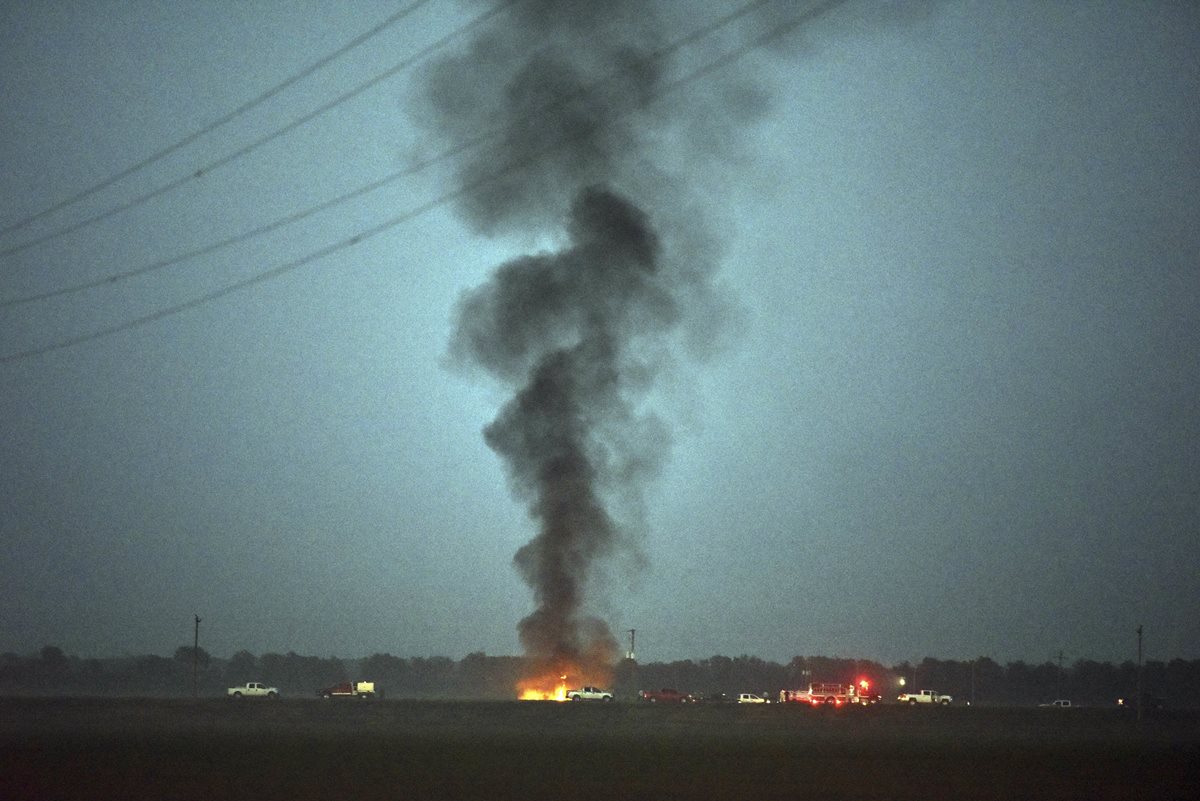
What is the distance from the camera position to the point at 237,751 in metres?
30.7

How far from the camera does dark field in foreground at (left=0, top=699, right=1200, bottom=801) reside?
2311 cm

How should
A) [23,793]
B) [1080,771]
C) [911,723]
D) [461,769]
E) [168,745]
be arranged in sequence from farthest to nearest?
[911,723] → [168,745] → [1080,771] → [461,769] → [23,793]

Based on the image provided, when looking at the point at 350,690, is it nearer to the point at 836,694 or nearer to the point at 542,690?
the point at 542,690

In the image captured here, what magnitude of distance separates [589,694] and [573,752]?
30.6m

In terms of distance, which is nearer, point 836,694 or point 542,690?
point 542,690

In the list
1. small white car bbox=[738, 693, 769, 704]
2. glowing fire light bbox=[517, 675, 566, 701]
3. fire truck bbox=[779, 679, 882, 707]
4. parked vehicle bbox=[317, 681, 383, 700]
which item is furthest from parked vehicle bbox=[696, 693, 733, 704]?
parked vehicle bbox=[317, 681, 383, 700]

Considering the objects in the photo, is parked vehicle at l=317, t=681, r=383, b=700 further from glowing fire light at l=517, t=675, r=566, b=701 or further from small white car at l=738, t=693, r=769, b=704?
small white car at l=738, t=693, r=769, b=704

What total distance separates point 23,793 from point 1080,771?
2344 cm

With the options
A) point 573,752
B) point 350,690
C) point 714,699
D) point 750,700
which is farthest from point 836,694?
point 573,752

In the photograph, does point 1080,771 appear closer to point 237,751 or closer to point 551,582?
point 237,751

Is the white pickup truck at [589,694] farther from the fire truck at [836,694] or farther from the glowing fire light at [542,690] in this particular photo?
the fire truck at [836,694]

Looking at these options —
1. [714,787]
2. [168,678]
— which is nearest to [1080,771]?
[714,787]

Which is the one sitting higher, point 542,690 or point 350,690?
point 542,690

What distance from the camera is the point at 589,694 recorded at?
62.5 metres
